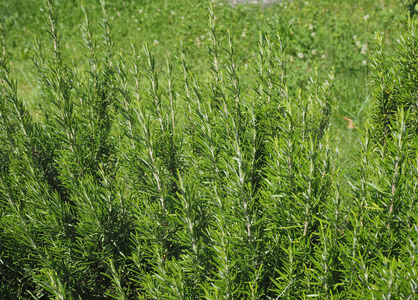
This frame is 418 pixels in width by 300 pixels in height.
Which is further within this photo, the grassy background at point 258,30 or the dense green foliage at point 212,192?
the grassy background at point 258,30

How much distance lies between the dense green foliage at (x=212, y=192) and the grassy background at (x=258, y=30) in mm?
2038

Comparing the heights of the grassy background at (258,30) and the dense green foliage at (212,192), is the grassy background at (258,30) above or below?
below

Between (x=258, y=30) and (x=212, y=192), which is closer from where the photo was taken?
(x=212, y=192)

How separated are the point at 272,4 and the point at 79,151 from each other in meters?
8.58

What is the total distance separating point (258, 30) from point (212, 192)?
14.5 feet

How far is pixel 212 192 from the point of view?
1579 millimetres

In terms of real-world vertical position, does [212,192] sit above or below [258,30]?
above

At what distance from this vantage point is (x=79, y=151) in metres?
1.99

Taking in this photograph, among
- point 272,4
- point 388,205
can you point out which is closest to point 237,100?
point 388,205

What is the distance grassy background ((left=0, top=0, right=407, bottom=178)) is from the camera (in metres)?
5.33

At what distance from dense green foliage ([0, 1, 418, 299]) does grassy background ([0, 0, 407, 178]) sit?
80.2 inches

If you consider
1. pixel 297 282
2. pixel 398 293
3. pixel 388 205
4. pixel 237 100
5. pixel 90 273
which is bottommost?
pixel 90 273

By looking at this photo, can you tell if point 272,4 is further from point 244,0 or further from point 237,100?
point 237,100

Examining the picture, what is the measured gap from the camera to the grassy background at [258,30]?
5331 mm
